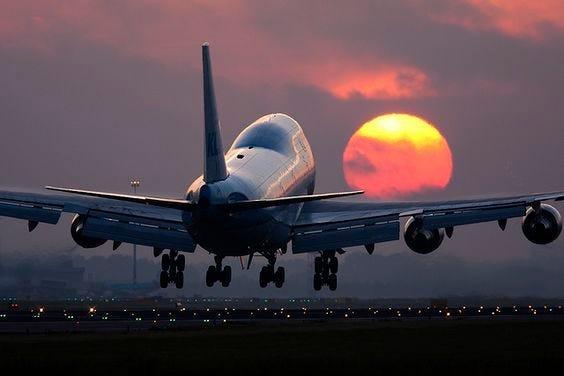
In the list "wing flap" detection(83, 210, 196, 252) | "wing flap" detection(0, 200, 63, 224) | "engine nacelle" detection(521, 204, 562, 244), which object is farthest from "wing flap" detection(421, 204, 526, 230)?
"wing flap" detection(0, 200, 63, 224)

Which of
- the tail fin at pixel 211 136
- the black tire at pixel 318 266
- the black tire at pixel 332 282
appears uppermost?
the tail fin at pixel 211 136

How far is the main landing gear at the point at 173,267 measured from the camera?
71875 mm

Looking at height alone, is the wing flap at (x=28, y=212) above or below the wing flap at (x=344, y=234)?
above

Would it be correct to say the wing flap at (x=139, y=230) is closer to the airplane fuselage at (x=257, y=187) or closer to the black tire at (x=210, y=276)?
the black tire at (x=210, y=276)

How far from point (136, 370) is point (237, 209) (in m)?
22.4

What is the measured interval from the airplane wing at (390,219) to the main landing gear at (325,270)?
2368mm

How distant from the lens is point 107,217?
69438 mm

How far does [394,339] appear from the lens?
54.8 metres

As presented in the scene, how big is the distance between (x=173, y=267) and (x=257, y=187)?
26.1ft

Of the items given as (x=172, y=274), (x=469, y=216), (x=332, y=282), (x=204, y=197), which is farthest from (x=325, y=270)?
(x=204, y=197)

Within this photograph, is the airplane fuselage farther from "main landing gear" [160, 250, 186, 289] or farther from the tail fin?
"main landing gear" [160, 250, 186, 289]

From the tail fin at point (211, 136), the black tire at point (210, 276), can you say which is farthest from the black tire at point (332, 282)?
the tail fin at point (211, 136)

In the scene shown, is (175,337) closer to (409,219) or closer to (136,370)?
(136,370)

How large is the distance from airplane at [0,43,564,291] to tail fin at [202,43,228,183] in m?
0.05
